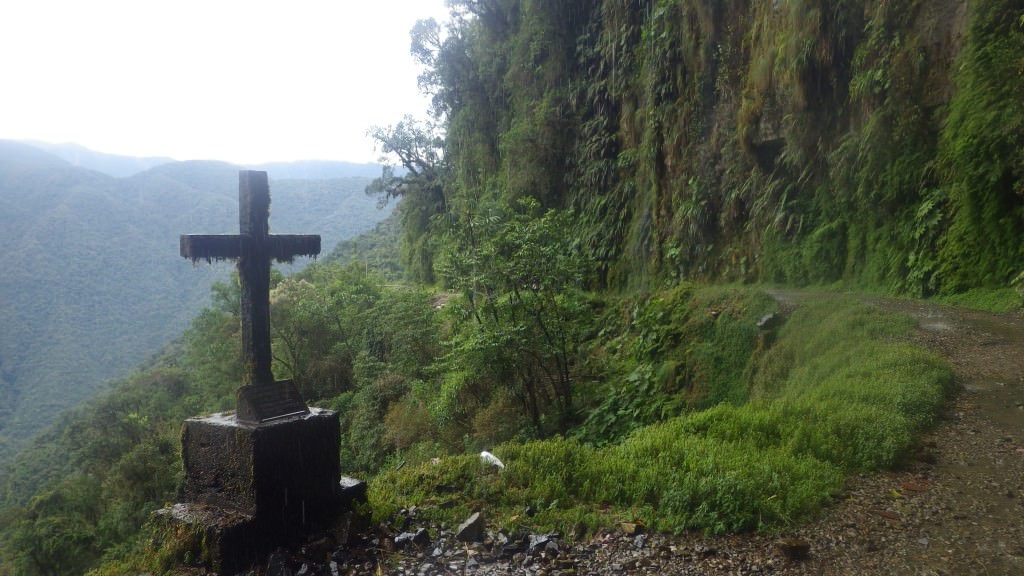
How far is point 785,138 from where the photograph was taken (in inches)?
431

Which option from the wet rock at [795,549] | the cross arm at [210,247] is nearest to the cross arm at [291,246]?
the cross arm at [210,247]

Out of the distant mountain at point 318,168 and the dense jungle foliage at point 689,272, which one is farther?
the distant mountain at point 318,168

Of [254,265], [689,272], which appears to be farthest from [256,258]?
[689,272]

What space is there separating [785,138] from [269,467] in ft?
34.0

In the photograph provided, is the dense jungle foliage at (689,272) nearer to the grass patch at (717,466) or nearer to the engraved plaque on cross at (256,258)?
the grass patch at (717,466)

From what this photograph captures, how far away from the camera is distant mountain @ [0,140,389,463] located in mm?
47812

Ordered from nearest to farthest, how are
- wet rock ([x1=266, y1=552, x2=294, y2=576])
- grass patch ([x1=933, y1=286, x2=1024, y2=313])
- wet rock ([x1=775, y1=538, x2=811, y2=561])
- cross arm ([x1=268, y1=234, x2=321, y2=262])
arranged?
wet rock ([x1=775, y1=538, x2=811, y2=561]) < wet rock ([x1=266, y1=552, x2=294, y2=576]) < cross arm ([x1=268, y1=234, x2=321, y2=262]) < grass patch ([x1=933, y1=286, x2=1024, y2=313])

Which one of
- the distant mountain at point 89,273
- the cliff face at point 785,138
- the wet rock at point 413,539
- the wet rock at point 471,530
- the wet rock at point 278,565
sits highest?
the cliff face at point 785,138

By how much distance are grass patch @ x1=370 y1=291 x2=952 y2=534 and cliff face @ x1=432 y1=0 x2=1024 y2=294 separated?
3447mm

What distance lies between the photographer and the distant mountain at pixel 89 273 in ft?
157

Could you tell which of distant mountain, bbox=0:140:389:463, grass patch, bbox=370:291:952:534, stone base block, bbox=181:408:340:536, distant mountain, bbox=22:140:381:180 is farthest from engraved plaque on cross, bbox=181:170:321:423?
distant mountain, bbox=22:140:381:180

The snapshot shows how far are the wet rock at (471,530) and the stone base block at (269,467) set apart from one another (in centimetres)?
104

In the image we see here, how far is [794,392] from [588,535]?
3.41 metres

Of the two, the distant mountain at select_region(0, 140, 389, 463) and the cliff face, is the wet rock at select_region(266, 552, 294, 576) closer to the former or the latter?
the cliff face
